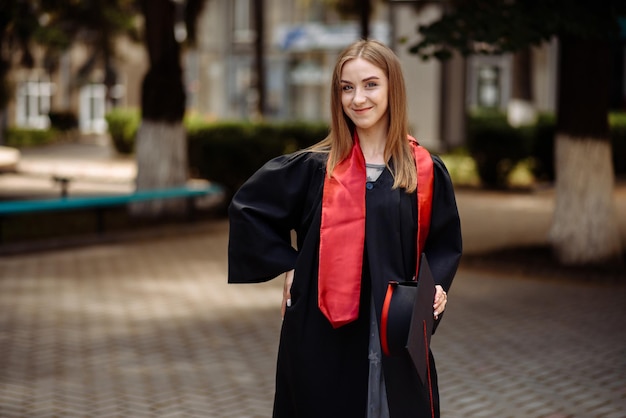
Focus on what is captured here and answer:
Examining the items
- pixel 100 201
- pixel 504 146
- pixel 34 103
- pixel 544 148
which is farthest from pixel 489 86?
pixel 100 201

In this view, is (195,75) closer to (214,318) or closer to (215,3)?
(215,3)

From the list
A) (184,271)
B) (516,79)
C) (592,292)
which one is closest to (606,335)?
(592,292)

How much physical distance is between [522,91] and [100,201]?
15.9 metres

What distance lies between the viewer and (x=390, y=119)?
12.5 ft

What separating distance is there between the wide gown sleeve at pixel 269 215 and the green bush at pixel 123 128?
2668cm

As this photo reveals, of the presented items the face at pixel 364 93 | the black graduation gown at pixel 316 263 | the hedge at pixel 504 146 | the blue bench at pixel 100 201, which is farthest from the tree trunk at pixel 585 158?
the hedge at pixel 504 146

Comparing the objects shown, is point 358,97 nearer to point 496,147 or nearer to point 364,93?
point 364,93

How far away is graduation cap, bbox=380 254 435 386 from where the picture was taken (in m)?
3.45

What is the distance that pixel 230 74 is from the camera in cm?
4406

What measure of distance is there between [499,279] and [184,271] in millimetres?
3175

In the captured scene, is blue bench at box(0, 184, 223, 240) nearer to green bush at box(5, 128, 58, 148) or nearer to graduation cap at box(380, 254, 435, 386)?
graduation cap at box(380, 254, 435, 386)

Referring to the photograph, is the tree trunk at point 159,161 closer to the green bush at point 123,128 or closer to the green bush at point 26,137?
the green bush at point 123,128

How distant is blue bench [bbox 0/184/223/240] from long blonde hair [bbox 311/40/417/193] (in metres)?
9.63

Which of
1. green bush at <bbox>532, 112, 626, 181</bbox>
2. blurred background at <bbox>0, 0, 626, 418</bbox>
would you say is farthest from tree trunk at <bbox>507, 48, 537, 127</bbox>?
green bush at <bbox>532, 112, 626, 181</bbox>
